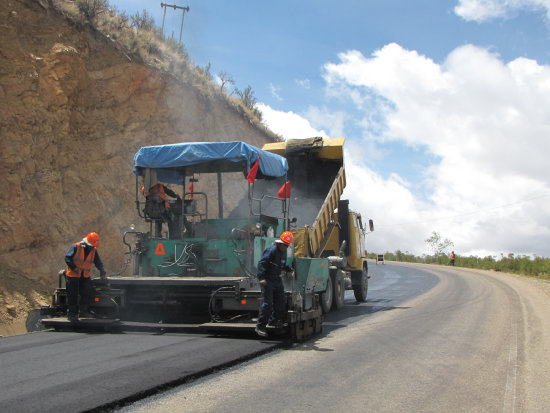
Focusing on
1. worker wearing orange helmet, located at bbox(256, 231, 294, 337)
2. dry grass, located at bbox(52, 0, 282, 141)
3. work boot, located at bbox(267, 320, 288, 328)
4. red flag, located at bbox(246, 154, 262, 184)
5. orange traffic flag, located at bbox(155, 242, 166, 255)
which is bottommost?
work boot, located at bbox(267, 320, 288, 328)

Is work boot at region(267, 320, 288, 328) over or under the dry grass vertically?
under

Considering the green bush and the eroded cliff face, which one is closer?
the eroded cliff face

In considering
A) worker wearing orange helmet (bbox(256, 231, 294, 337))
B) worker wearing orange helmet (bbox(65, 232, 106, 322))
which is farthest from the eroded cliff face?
worker wearing orange helmet (bbox(256, 231, 294, 337))

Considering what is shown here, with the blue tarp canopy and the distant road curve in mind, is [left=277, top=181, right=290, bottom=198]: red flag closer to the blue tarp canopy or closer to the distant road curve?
the blue tarp canopy

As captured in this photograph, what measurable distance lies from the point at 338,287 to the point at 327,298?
2.72 ft

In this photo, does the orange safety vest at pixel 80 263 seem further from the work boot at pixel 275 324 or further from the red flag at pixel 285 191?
the red flag at pixel 285 191

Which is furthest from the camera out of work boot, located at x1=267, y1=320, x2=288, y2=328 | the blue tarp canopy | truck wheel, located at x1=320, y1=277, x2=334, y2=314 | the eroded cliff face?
the eroded cliff face

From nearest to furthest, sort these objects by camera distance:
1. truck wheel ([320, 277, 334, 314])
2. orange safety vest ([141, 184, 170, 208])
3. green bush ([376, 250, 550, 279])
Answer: orange safety vest ([141, 184, 170, 208]) → truck wheel ([320, 277, 334, 314]) → green bush ([376, 250, 550, 279])

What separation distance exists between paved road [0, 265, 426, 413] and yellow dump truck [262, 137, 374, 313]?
17.8 feet

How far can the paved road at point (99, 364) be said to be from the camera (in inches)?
178

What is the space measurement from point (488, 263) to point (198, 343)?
1705 inches

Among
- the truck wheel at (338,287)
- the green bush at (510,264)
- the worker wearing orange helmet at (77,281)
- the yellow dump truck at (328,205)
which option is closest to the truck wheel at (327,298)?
the truck wheel at (338,287)

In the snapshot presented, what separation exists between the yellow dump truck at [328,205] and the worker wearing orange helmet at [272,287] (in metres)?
4.69

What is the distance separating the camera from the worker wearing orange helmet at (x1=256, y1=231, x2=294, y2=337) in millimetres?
7215
